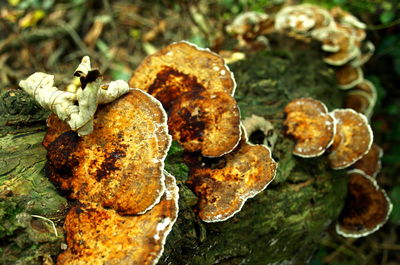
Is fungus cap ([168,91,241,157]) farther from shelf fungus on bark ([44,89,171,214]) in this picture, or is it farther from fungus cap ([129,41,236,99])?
shelf fungus on bark ([44,89,171,214])

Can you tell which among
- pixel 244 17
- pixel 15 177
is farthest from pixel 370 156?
pixel 15 177

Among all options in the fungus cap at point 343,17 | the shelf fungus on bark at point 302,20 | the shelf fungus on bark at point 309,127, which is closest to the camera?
the shelf fungus on bark at point 309,127

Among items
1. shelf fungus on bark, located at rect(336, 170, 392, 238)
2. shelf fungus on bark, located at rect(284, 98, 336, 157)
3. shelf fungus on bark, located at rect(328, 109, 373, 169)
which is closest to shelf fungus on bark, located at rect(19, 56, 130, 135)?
shelf fungus on bark, located at rect(284, 98, 336, 157)

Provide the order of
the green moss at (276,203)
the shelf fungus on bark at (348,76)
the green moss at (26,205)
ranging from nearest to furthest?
the green moss at (26,205) < the green moss at (276,203) < the shelf fungus on bark at (348,76)

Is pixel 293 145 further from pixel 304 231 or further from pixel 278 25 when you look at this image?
pixel 278 25

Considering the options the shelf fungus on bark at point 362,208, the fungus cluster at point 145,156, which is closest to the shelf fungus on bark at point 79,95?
the fungus cluster at point 145,156

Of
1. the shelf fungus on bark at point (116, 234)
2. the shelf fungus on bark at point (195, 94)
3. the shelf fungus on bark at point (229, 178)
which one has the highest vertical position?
the shelf fungus on bark at point (195, 94)

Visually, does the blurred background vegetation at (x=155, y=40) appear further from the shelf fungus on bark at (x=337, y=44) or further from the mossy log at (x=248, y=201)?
the mossy log at (x=248, y=201)

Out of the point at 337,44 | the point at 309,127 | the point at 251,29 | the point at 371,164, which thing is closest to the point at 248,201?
the point at 309,127
